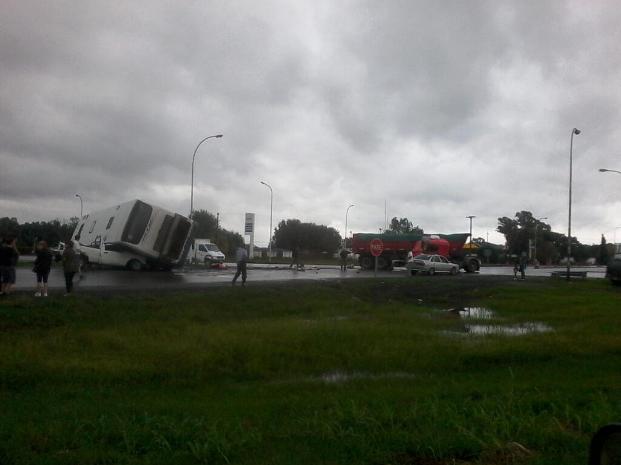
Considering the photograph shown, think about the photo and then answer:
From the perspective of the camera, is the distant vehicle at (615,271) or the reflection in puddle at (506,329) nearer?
the reflection in puddle at (506,329)

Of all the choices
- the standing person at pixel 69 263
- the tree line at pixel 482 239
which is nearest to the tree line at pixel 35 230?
the tree line at pixel 482 239

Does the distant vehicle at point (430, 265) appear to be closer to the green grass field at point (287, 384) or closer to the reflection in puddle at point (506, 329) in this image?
the green grass field at point (287, 384)

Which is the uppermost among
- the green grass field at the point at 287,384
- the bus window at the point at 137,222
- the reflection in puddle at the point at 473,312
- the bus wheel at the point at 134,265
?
the bus window at the point at 137,222

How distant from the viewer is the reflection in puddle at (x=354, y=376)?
10359 millimetres

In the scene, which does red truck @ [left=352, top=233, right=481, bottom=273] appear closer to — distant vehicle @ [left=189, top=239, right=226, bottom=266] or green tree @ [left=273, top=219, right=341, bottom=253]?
distant vehicle @ [left=189, top=239, right=226, bottom=266]

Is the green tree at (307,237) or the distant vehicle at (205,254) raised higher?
the green tree at (307,237)

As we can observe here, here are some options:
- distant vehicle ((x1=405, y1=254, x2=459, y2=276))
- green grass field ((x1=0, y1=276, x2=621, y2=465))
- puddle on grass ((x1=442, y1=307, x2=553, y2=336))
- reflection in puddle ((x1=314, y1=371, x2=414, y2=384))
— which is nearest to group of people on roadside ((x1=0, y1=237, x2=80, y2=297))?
green grass field ((x1=0, y1=276, x2=621, y2=465))

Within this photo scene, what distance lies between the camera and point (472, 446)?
6.17 meters

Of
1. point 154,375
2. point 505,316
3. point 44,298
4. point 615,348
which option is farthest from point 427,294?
point 154,375

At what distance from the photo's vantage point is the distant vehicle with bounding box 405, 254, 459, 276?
41531mm

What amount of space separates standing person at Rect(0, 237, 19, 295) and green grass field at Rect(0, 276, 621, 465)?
763 mm

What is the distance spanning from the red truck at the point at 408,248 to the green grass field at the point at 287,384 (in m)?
27.2

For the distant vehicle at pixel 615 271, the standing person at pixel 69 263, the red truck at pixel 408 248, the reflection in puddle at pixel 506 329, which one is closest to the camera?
the reflection in puddle at pixel 506 329

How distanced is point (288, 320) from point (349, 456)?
10813 millimetres
